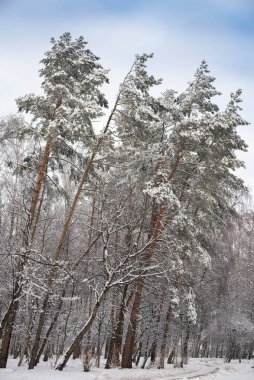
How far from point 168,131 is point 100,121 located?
3844 millimetres

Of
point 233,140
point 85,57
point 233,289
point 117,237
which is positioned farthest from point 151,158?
point 233,289

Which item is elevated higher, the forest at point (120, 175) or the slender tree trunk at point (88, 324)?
the forest at point (120, 175)

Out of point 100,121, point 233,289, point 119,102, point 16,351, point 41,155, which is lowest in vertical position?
point 16,351

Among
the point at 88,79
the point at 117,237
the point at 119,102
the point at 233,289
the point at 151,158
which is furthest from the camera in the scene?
the point at 233,289

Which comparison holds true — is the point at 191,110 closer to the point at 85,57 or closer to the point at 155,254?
the point at 85,57

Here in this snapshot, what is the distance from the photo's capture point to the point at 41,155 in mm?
15523

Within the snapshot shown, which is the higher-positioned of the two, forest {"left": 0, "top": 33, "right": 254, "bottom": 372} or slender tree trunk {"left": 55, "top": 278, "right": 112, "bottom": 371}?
forest {"left": 0, "top": 33, "right": 254, "bottom": 372}

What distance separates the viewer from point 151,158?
55.3ft

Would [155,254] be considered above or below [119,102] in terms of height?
below

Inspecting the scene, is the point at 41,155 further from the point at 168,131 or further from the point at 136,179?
the point at 168,131

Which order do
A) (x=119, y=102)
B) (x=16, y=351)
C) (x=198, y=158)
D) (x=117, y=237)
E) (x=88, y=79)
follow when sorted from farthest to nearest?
(x=16, y=351) → (x=117, y=237) → (x=198, y=158) → (x=119, y=102) → (x=88, y=79)

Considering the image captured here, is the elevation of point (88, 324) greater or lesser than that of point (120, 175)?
lesser

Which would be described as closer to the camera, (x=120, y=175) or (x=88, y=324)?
(x=88, y=324)

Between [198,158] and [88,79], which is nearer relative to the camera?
[88,79]
